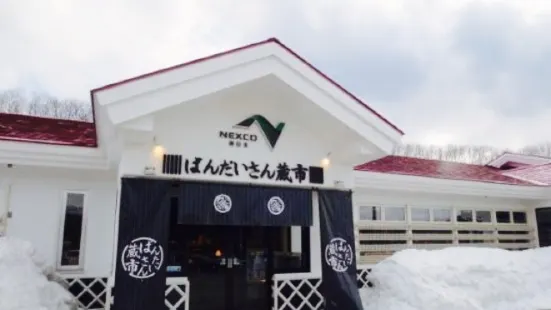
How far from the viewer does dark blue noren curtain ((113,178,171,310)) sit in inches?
247

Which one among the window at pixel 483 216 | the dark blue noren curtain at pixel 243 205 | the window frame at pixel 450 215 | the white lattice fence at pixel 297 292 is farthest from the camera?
the window at pixel 483 216

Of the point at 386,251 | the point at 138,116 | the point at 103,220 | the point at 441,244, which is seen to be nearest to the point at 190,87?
the point at 138,116

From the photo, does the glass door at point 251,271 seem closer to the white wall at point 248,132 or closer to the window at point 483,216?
the white wall at point 248,132

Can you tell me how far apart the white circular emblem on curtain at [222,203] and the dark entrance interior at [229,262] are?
3.94ft

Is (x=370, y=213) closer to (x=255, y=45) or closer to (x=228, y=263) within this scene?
(x=228, y=263)

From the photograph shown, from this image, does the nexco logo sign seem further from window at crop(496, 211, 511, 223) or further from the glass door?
window at crop(496, 211, 511, 223)

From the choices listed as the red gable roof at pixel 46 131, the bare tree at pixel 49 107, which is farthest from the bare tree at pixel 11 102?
the red gable roof at pixel 46 131

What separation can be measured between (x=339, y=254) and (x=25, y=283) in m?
4.93

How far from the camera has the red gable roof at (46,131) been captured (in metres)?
8.07

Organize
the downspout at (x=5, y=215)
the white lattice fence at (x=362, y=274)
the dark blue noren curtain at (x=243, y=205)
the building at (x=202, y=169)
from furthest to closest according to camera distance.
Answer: the white lattice fence at (x=362, y=274) < the downspout at (x=5, y=215) < the dark blue noren curtain at (x=243, y=205) < the building at (x=202, y=169)

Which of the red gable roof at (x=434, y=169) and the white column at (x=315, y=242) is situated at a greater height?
the red gable roof at (x=434, y=169)

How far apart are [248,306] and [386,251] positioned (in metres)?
3.94

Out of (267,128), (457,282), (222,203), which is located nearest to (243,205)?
(222,203)

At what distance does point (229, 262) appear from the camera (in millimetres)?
8016
